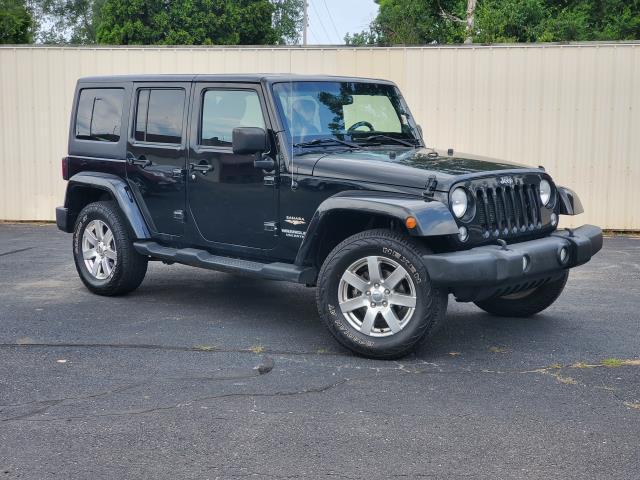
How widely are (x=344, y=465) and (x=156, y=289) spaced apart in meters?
4.88

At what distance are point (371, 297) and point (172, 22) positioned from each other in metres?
43.2

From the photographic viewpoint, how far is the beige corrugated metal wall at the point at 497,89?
1351 centimetres

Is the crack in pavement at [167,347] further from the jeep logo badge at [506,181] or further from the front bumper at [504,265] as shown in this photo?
the jeep logo badge at [506,181]

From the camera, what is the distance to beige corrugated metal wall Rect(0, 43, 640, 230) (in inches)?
532

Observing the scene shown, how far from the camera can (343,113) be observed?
296 inches

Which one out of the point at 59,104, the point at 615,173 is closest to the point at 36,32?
the point at 59,104

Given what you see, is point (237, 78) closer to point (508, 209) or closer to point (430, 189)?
point (430, 189)

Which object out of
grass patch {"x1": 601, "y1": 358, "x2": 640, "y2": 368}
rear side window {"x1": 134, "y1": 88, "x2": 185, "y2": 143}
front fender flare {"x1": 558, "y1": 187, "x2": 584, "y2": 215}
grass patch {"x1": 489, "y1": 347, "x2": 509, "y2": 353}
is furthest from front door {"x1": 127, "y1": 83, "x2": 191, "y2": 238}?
grass patch {"x1": 601, "y1": 358, "x2": 640, "y2": 368}

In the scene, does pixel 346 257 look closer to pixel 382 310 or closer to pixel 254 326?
pixel 382 310

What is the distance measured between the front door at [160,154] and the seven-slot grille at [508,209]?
2572 millimetres

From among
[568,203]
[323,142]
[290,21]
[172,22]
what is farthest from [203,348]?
[290,21]

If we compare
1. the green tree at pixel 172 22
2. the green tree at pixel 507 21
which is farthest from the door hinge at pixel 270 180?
the green tree at pixel 172 22

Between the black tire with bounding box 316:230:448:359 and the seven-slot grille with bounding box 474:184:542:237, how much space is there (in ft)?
1.80

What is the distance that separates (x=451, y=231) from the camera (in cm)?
595
